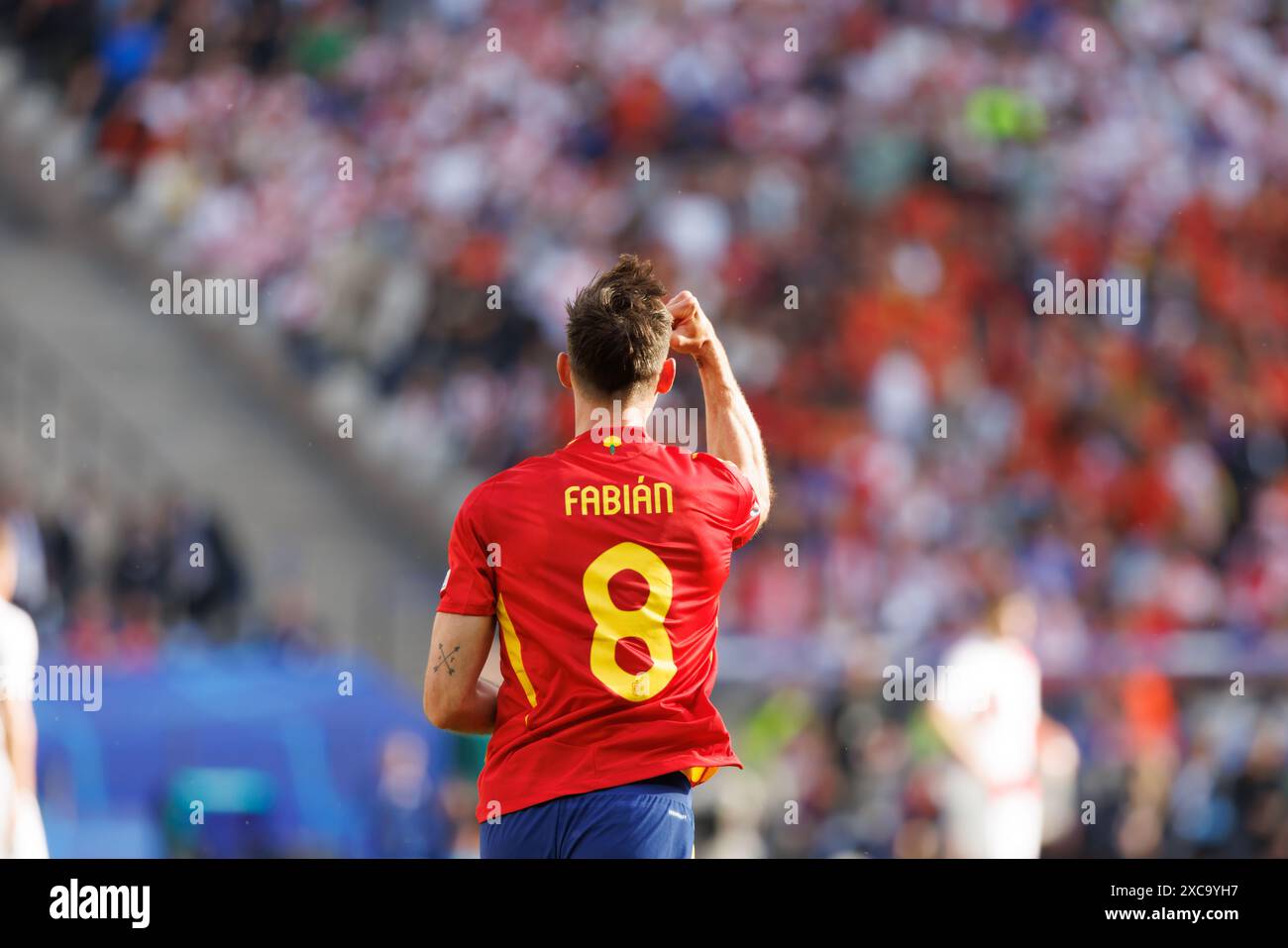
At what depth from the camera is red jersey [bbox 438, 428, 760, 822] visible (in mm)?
2410

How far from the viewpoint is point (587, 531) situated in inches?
95.0

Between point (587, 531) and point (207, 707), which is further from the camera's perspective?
point (207, 707)

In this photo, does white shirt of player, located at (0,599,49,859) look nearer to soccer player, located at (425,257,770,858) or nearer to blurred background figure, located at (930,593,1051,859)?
soccer player, located at (425,257,770,858)

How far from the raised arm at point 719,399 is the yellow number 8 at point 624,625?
15.2 inches

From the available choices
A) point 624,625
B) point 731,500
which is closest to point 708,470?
point 731,500

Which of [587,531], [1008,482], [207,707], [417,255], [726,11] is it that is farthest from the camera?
[726,11]

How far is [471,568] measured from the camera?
242cm

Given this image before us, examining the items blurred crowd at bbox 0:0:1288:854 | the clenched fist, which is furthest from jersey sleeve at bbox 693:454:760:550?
blurred crowd at bbox 0:0:1288:854

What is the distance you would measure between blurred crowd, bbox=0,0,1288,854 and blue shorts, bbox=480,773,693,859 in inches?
234

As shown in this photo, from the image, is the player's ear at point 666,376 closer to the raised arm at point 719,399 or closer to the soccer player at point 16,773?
the raised arm at point 719,399

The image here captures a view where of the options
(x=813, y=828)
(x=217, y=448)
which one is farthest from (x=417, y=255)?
(x=813, y=828)

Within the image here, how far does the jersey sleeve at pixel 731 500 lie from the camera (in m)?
2.53

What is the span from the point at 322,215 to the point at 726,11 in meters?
3.16
